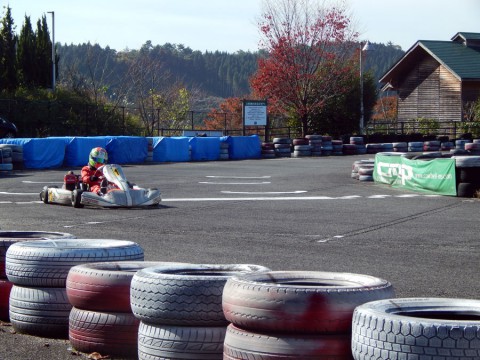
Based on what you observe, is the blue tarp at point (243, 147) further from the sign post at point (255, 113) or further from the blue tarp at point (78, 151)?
the blue tarp at point (78, 151)

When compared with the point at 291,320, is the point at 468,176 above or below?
below

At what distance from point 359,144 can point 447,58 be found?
1452 centimetres

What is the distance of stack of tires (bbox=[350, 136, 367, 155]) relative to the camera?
41.4 meters

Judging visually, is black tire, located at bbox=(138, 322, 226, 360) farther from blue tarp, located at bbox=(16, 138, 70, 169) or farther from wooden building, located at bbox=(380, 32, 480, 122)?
wooden building, located at bbox=(380, 32, 480, 122)

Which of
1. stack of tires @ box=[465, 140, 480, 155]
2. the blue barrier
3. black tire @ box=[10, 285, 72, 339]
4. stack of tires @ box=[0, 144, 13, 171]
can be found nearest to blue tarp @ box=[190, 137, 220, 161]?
the blue barrier

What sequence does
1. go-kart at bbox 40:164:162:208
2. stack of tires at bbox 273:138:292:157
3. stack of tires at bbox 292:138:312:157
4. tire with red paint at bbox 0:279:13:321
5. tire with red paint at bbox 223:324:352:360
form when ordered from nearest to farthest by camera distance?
tire with red paint at bbox 223:324:352:360 < tire with red paint at bbox 0:279:13:321 < go-kart at bbox 40:164:162:208 < stack of tires at bbox 292:138:312:157 < stack of tires at bbox 273:138:292:157

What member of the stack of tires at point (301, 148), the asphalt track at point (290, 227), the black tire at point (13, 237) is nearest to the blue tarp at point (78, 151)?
the asphalt track at point (290, 227)

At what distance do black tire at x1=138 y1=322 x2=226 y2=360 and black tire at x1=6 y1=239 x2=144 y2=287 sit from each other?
1.45m

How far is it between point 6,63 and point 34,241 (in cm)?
4125

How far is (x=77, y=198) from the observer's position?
53.1 ft

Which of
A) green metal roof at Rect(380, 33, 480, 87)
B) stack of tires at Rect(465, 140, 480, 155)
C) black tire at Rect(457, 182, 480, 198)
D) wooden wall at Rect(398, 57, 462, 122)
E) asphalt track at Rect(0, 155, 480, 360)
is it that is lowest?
asphalt track at Rect(0, 155, 480, 360)

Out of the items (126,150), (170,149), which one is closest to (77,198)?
(126,150)

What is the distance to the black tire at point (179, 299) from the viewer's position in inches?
197

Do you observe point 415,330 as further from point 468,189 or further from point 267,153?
point 267,153
